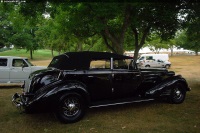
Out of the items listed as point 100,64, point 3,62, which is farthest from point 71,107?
point 3,62

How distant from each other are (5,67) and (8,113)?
17.9ft

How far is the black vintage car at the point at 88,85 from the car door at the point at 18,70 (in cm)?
552

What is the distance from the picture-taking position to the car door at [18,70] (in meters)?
12.1

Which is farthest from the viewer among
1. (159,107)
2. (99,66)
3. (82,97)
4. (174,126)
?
(159,107)

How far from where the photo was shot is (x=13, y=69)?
12070mm

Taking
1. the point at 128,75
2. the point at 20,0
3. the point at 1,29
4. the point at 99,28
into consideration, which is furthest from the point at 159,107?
the point at 1,29

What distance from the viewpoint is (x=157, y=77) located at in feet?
26.7

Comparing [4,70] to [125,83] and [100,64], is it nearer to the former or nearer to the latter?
[100,64]

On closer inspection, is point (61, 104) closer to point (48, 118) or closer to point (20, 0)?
point (48, 118)

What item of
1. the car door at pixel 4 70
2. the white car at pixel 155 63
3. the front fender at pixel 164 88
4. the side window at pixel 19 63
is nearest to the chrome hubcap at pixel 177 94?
the front fender at pixel 164 88

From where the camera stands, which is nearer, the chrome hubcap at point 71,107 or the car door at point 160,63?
the chrome hubcap at point 71,107

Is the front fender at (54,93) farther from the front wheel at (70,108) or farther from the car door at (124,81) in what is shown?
the car door at (124,81)

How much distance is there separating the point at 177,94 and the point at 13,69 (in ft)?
27.4

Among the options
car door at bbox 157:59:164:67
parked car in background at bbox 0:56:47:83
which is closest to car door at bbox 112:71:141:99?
parked car in background at bbox 0:56:47:83
